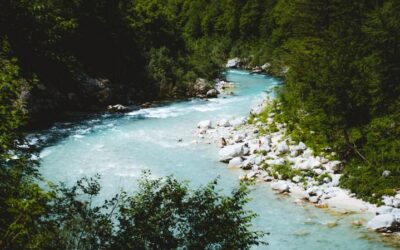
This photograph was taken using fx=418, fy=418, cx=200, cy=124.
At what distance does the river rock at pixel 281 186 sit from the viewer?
16953mm

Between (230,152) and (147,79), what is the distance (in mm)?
16871

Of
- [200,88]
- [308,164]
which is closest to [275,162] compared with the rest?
[308,164]

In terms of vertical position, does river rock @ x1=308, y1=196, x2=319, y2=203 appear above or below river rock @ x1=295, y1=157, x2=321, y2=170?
below

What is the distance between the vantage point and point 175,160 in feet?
68.5

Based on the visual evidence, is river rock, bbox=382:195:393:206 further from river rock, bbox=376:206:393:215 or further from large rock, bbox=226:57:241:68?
large rock, bbox=226:57:241:68

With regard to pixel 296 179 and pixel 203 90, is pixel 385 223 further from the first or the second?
pixel 203 90

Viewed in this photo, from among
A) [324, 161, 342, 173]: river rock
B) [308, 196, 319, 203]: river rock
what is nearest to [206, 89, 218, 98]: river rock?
[324, 161, 342, 173]: river rock

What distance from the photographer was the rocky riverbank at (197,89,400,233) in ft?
49.1

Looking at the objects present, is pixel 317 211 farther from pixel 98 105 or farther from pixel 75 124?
pixel 98 105

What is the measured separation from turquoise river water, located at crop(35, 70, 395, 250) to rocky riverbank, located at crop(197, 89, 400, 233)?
0.53 m

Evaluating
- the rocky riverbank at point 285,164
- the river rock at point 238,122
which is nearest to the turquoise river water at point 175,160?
the rocky riverbank at point 285,164

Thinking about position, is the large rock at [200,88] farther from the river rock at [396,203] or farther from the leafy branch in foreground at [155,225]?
the leafy branch in foreground at [155,225]

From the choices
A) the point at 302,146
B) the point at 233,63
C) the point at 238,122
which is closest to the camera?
the point at 302,146

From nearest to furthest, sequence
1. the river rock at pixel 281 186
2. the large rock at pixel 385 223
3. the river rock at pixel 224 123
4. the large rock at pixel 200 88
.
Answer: the large rock at pixel 385 223 < the river rock at pixel 281 186 < the river rock at pixel 224 123 < the large rock at pixel 200 88
